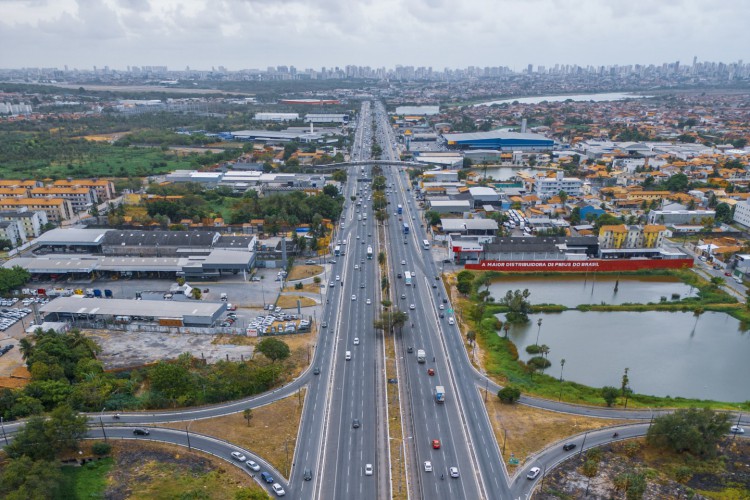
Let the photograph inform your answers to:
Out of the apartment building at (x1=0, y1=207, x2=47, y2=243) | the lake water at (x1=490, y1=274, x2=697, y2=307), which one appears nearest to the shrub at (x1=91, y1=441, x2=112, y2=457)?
the lake water at (x1=490, y1=274, x2=697, y2=307)

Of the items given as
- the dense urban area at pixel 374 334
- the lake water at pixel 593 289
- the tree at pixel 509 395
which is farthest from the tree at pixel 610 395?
the lake water at pixel 593 289

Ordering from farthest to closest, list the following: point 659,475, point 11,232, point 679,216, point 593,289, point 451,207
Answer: point 451,207 < point 679,216 < point 11,232 < point 593,289 < point 659,475

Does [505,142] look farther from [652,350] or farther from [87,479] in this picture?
[87,479]

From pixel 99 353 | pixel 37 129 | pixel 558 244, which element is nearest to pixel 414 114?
pixel 37 129

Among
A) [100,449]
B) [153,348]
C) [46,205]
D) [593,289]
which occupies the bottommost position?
[593,289]

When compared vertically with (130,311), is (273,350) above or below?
above

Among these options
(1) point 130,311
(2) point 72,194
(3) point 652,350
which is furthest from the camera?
(2) point 72,194

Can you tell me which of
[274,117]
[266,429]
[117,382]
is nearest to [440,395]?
[266,429]

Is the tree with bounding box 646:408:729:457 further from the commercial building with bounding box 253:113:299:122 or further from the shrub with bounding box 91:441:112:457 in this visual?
the commercial building with bounding box 253:113:299:122
